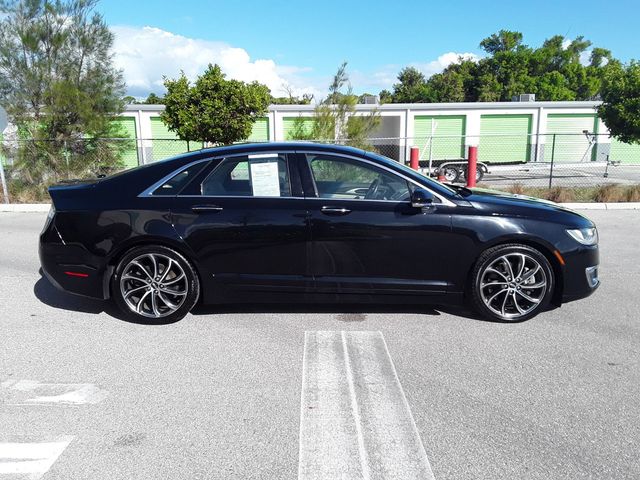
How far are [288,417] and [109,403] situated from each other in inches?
46.5

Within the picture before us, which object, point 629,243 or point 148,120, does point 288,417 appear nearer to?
point 629,243

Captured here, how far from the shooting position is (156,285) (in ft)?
15.0

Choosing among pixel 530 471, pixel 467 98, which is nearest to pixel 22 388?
pixel 530 471

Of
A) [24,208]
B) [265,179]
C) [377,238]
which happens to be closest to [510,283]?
[377,238]

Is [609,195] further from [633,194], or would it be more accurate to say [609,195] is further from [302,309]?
[302,309]

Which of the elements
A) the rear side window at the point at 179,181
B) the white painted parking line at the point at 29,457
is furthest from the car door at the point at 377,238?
the white painted parking line at the point at 29,457

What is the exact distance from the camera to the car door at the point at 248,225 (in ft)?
14.6

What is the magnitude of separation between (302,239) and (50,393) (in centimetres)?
223

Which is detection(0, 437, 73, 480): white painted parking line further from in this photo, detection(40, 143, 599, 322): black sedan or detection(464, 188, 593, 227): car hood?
detection(464, 188, 593, 227): car hood

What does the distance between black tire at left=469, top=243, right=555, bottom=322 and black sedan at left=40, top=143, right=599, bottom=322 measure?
11 millimetres

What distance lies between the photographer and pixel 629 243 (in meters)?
7.98

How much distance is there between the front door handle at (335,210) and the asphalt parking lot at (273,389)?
1.02 m

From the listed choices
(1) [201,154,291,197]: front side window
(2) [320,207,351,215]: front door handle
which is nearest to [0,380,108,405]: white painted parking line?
(1) [201,154,291,197]: front side window

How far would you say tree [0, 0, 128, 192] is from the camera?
14.2m
